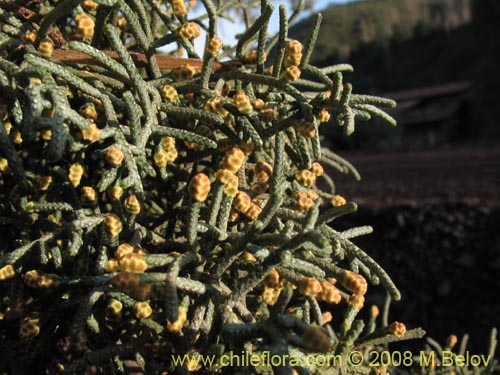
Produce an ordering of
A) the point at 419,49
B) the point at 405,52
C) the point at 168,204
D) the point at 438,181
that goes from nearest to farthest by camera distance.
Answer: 1. the point at 168,204
2. the point at 438,181
3. the point at 419,49
4. the point at 405,52

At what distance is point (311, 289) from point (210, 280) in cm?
18

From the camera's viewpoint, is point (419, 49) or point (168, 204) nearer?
point (168, 204)

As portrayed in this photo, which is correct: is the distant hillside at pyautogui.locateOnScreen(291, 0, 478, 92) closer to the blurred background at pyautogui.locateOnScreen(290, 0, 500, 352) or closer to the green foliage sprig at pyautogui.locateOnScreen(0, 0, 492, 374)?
the blurred background at pyautogui.locateOnScreen(290, 0, 500, 352)

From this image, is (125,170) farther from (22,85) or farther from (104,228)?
(22,85)

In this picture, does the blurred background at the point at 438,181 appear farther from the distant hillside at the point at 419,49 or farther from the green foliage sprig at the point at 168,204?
the green foliage sprig at the point at 168,204

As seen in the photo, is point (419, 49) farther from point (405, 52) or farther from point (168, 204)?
point (168, 204)

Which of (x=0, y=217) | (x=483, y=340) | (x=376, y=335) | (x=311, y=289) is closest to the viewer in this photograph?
(x=311, y=289)

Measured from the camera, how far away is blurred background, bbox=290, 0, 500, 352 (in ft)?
12.8

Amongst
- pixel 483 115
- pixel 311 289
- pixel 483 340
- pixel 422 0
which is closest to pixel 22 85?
pixel 311 289

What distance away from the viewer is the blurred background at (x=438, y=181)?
12.8ft

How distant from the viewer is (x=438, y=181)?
7387 mm

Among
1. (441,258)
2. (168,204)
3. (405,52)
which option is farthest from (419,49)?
(168,204)

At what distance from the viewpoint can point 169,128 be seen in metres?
0.96

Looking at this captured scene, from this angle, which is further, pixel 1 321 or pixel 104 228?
pixel 1 321
